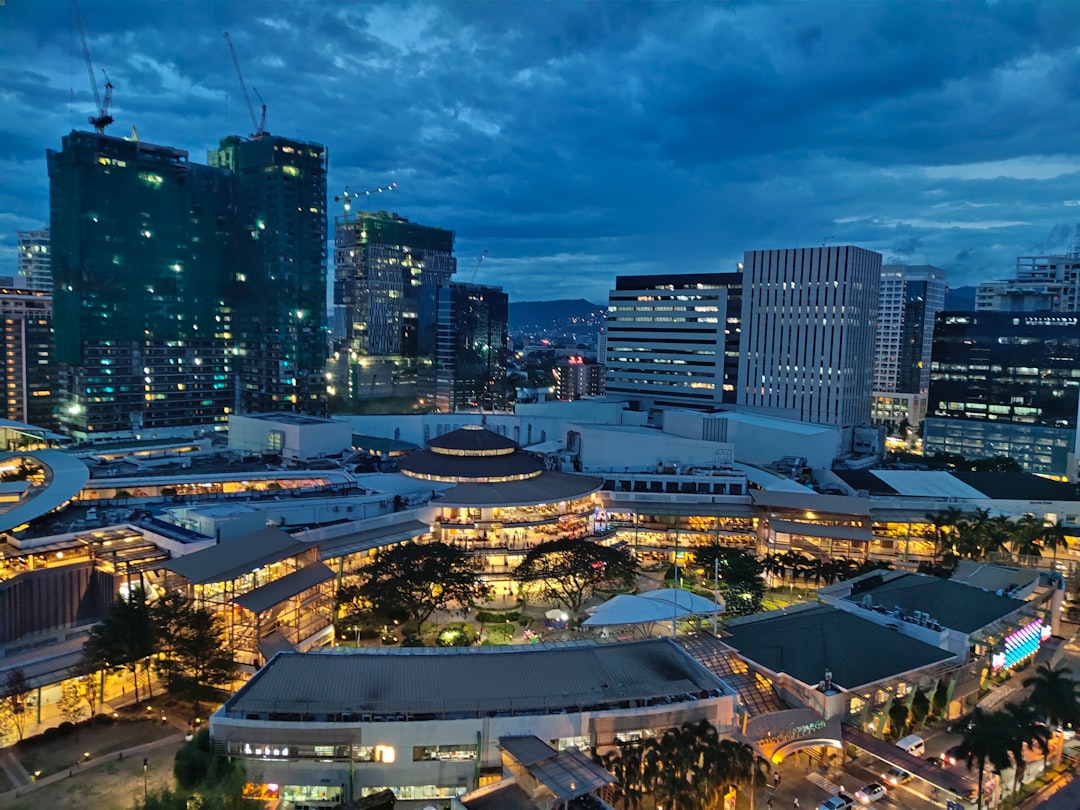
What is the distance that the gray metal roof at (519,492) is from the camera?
58.5 m

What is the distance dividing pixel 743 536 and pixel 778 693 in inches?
1192

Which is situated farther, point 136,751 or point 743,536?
point 743,536

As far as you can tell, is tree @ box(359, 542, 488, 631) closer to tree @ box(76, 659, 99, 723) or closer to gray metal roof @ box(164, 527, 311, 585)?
gray metal roof @ box(164, 527, 311, 585)

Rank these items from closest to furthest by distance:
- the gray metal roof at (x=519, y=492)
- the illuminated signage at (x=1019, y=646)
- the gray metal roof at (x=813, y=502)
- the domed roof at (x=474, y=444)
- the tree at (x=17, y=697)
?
the tree at (x=17, y=697) → the illuminated signage at (x=1019, y=646) → the gray metal roof at (x=519, y=492) → the gray metal roof at (x=813, y=502) → the domed roof at (x=474, y=444)

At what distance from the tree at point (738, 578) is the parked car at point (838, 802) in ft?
53.3

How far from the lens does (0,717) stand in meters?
30.8

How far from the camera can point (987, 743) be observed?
93.1 ft

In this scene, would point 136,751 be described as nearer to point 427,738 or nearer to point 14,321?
point 427,738

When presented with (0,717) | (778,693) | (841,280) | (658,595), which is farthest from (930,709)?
(841,280)

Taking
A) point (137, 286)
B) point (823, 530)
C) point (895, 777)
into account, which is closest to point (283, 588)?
point (895, 777)

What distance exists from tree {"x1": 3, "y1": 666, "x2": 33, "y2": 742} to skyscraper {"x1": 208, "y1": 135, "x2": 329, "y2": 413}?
96720 millimetres

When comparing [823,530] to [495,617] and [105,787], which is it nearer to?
[495,617]

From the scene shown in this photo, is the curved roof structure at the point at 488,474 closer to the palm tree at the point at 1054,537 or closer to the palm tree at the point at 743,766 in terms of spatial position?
the palm tree at the point at 743,766

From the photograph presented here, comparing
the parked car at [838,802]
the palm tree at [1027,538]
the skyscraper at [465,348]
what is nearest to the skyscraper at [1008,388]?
the palm tree at [1027,538]
